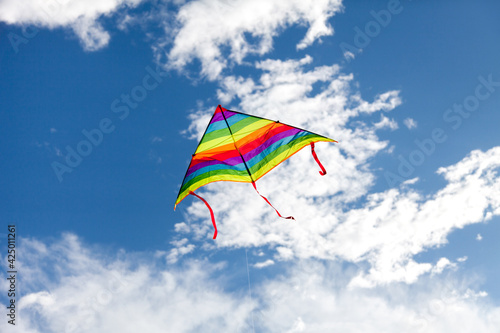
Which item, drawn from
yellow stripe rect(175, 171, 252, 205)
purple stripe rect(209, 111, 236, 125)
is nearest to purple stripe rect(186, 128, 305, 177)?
yellow stripe rect(175, 171, 252, 205)

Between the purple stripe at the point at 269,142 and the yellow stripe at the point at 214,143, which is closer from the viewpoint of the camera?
the purple stripe at the point at 269,142

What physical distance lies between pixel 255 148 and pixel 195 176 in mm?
1913

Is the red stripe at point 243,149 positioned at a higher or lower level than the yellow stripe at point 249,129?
lower

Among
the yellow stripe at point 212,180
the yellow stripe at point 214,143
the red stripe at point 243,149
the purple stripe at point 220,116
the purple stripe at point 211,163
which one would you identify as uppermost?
the purple stripe at point 220,116

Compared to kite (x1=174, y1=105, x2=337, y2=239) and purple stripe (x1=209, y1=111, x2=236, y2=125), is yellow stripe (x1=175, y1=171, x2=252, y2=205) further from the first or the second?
purple stripe (x1=209, y1=111, x2=236, y2=125)

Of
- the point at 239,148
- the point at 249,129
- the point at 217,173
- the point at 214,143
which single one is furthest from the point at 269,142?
the point at 217,173

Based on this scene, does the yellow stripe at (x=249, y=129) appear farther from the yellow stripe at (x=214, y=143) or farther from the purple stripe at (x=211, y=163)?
the purple stripe at (x=211, y=163)

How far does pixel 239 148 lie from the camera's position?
9648 mm

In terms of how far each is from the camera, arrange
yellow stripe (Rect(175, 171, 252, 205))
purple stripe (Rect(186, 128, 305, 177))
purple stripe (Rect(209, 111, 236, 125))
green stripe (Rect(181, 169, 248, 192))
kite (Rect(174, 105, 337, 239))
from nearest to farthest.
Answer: purple stripe (Rect(209, 111, 236, 125)), kite (Rect(174, 105, 337, 239)), purple stripe (Rect(186, 128, 305, 177)), yellow stripe (Rect(175, 171, 252, 205)), green stripe (Rect(181, 169, 248, 192))

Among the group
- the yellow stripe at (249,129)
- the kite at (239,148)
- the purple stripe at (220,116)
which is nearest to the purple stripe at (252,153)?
the kite at (239,148)

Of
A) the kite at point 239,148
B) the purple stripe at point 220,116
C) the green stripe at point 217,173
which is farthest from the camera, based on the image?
the green stripe at point 217,173

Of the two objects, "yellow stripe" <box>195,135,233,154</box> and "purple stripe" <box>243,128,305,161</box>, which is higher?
"yellow stripe" <box>195,135,233,154</box>

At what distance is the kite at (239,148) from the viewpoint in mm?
9070

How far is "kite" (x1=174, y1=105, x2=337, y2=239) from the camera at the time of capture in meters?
9.07
